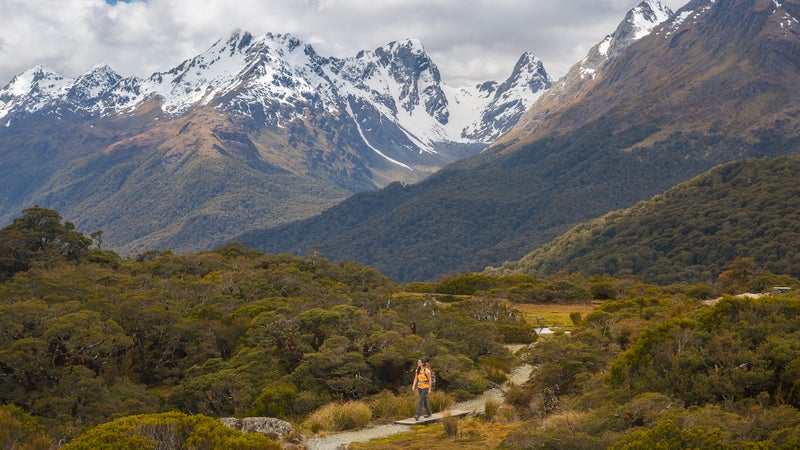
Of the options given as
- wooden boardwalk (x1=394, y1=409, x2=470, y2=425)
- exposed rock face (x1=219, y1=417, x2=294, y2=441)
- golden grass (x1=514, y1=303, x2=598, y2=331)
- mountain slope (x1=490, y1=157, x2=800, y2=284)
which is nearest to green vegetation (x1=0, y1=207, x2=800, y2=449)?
wooden boardwalk (x1=394, y1=409, x2=470, y2=425)

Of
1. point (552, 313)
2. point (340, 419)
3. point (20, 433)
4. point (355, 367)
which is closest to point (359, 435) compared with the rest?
point (340, 419)

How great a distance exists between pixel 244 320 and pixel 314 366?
1316 cm

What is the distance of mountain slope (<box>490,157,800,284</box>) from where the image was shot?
446 feet

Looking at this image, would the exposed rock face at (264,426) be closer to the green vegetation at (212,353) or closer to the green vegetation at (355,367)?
the green vegetation at (355,367)

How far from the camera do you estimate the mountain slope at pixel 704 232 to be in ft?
446

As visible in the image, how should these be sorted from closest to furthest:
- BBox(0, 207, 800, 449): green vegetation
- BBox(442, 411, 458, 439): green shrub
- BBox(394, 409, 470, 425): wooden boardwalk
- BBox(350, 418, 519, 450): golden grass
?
1. BBox(0, 207, 800, 449): green vegetation
2. BBox(350, 418, 519, 450): golden grass
3. BBox(442, 411, 458, 439): green shrub
4. BBox(394, 409, 470, 425): wooden boardwalk

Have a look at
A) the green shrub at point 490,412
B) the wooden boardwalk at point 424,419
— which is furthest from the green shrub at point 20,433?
the green shrub at point 490,412

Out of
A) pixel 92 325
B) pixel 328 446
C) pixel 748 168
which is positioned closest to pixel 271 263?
pixel 92 325

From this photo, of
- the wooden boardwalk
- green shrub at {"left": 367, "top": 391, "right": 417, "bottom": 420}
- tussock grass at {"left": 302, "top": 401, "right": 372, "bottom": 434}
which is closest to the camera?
the wooden boardwalk

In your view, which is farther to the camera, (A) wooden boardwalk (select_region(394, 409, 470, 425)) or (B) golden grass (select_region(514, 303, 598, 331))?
(B) golden grass (select_region(514, 303, 598, 331))

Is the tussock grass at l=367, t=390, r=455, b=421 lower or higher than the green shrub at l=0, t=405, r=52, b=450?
lower

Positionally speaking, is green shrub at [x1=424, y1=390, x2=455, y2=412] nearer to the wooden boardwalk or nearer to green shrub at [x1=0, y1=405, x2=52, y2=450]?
the wooden boardwalk

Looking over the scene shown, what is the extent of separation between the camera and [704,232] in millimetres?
150375

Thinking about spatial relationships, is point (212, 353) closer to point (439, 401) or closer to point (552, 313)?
point (439, 401)
